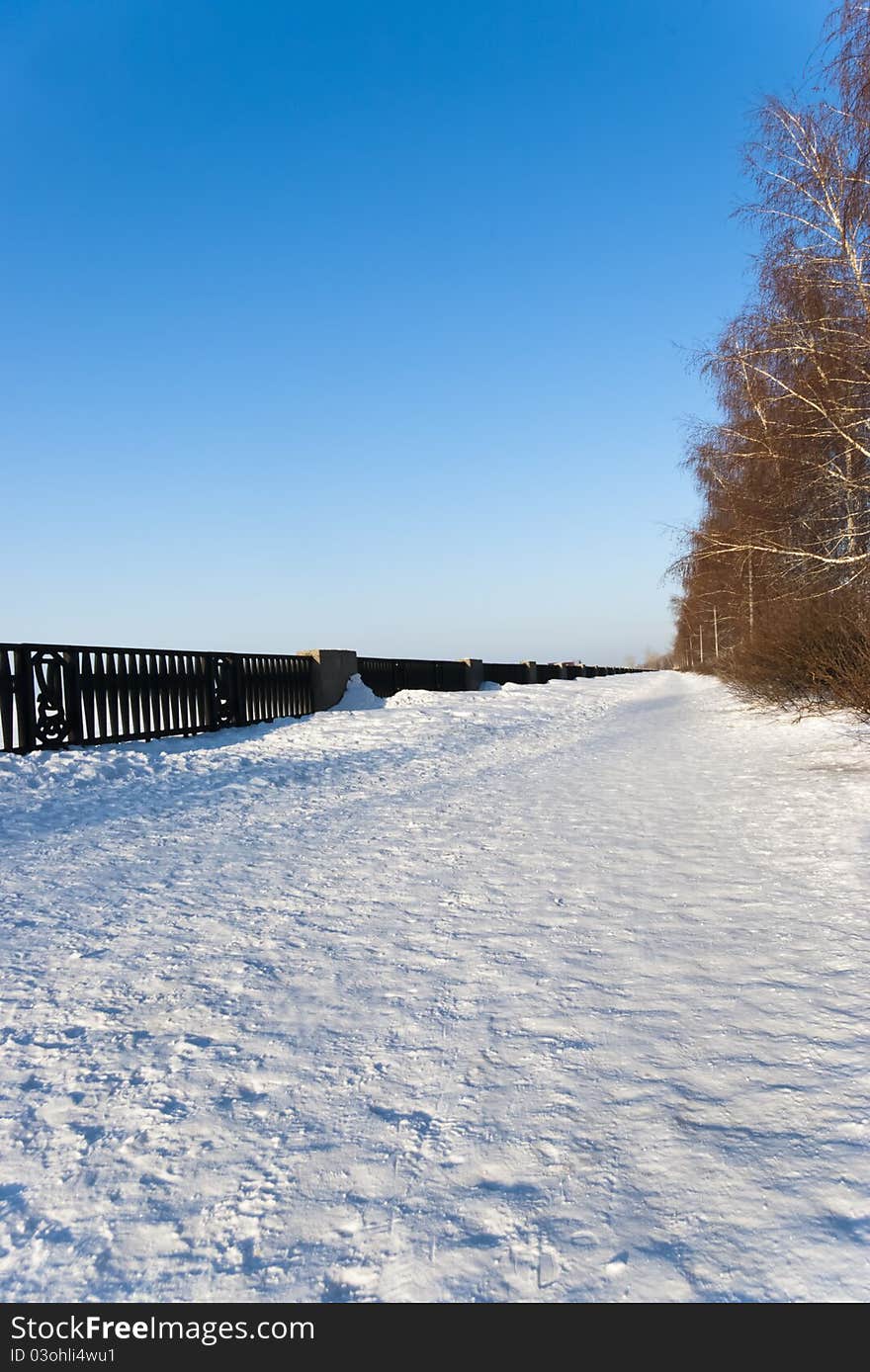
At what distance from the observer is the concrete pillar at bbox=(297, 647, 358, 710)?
15945 millimetres

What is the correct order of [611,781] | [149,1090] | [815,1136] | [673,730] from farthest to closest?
1. [673,730]
2. [611,781]
3. [149,1090]
4. [815,1136]

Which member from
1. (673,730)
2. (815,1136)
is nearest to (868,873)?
(815,1136)

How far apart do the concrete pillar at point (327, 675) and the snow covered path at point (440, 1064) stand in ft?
33.8

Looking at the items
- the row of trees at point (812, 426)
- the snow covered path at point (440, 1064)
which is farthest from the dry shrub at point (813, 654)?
the snow covered path at point (440, 1064)

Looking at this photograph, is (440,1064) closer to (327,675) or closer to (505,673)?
(327,675)

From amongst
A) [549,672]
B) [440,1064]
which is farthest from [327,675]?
[549,672]

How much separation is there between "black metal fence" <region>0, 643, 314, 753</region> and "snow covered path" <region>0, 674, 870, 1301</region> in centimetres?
384

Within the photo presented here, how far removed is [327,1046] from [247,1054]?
25 cm

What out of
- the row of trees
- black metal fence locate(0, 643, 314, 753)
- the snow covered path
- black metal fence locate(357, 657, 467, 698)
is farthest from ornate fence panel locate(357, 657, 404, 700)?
the snow covered path

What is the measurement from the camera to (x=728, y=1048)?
2436mm

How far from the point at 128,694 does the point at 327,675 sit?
5930 mm

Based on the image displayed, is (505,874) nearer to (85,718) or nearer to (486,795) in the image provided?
(486,795)

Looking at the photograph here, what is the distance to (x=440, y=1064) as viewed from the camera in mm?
2406

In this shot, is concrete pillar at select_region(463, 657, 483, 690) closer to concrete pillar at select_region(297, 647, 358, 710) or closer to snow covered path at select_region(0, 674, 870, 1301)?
concrete pillar at select_region(297, 647, 358, 710)
